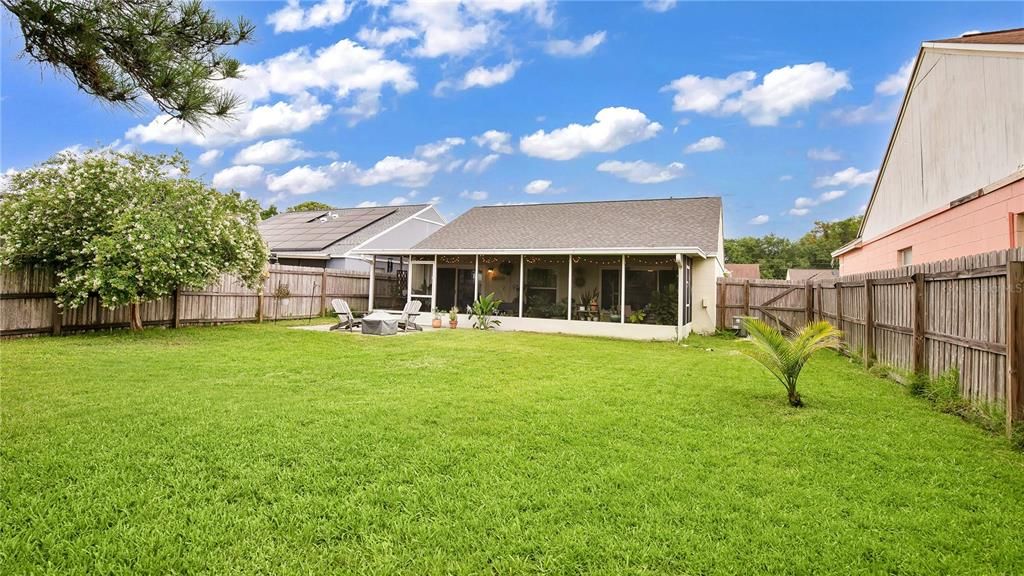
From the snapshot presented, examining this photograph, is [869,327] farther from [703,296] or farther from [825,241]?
[825,241]

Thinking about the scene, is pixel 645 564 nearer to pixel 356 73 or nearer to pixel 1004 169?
pixel 1004 169

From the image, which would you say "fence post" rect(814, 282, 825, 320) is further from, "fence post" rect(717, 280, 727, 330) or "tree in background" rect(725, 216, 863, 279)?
"tree in background" rect(725, 216, 863, 279)

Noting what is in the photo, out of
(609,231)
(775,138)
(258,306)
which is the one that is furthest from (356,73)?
(775,138)

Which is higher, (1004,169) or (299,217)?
(299,217)

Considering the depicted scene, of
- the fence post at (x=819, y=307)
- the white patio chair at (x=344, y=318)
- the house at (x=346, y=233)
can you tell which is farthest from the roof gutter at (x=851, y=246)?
the white patio chair at (x=344, y=318)

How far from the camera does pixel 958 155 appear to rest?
855cm

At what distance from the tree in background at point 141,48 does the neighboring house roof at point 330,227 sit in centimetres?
1732

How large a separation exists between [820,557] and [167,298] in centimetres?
1452

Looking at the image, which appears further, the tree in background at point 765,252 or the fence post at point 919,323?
the tree in background at point 765,252

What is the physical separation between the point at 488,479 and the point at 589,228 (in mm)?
13385

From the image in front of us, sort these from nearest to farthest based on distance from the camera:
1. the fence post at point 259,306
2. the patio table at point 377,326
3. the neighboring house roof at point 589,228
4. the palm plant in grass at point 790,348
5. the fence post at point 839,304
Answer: the palm plant in grass at point 790,348, the fence post at point 839,304, the patio table at point 377,326, the neighboring house roof at point 589,228, the fence post at point 259,306

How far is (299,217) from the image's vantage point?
26391 mm

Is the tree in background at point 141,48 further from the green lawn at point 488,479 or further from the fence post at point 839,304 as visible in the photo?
the fence post at point 839,304

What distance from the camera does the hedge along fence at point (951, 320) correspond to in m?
4.33
